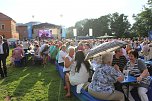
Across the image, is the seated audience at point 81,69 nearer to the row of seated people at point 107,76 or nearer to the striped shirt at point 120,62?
the row of seated people at point 107,76

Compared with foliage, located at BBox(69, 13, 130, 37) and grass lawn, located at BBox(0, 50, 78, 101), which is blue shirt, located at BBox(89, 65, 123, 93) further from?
foliage, located at BBox(69, 13, 130, 37)

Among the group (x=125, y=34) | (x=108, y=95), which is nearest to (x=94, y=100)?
(x=108, y=95)

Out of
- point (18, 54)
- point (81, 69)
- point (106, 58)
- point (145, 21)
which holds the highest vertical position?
point (145, 21)

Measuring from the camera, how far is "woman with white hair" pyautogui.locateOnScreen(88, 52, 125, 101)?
19.2 feet

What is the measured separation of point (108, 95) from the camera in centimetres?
597

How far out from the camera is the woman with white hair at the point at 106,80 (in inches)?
231

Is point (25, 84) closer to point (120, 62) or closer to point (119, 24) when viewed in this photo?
point (120, 62)

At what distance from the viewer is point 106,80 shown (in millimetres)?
5898

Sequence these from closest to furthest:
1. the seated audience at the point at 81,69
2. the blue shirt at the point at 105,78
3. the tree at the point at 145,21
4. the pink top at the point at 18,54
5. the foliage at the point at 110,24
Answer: the blue shirt at the point at 105,78, the seated audience at the point at 81,69, the pink top at the point at 18,54, the tree at the point at 145,21, the foliage at the point at 110,24

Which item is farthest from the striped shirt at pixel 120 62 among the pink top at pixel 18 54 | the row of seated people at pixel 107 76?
the pink top at pixel 18 54

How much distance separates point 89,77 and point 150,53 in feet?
25.7

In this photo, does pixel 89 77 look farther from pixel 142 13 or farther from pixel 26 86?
pixel 142 13

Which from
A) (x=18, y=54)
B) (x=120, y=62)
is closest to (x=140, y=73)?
(x=120, y=62)

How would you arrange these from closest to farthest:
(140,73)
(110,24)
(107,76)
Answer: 1. (107,76)
2. (140,73)
3. (110,24)
